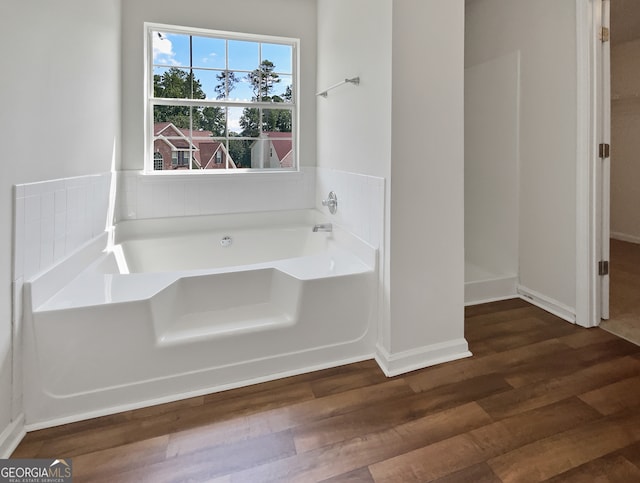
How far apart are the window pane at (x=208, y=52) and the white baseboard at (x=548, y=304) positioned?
3.08 meters

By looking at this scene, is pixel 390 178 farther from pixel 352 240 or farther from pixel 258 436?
pixel 258 436

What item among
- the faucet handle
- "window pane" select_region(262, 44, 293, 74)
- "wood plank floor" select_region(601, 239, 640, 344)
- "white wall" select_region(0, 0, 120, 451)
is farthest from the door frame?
"white wall" select_region(0, 0, 120, 451)

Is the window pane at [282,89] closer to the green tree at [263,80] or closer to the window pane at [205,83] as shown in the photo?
the green tree at [263,80]

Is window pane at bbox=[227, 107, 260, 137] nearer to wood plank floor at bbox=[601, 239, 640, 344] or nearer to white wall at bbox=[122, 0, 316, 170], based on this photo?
white wall at bbox=[122, 0, 316, 170]

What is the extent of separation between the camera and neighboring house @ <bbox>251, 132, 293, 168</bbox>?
309 centimetres

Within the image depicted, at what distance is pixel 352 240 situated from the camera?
228cm

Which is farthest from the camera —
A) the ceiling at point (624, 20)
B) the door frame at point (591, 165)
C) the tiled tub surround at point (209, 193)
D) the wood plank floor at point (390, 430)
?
the ceiling at point (624, 20)

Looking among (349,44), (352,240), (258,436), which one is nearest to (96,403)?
(258,436)

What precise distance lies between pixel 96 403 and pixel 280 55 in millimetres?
2851

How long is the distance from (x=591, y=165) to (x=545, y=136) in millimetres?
438

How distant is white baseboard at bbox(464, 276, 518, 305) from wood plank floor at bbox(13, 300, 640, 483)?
2.68 feet

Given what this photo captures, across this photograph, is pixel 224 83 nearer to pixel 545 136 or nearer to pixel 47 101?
pixel 47 101

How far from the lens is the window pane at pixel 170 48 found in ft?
9.04

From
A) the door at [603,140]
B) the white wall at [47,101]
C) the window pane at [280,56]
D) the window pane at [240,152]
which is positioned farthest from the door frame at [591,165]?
the white wall at [47,101]
